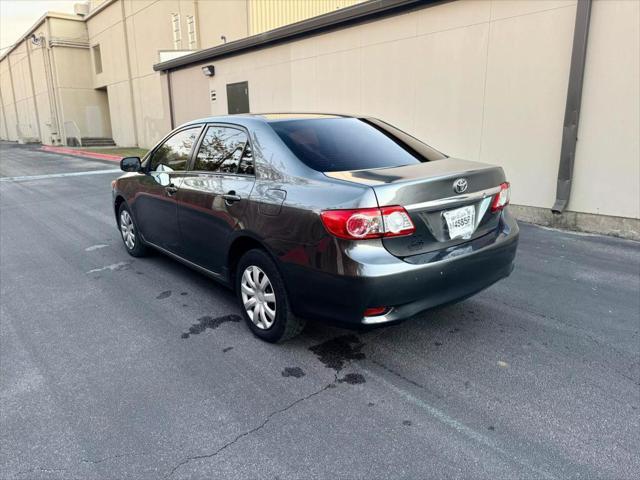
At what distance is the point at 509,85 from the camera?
292 inches

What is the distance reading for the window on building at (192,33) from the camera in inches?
772

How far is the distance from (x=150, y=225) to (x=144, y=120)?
21.2m

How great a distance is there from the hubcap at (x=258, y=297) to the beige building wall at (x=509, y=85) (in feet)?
17.5

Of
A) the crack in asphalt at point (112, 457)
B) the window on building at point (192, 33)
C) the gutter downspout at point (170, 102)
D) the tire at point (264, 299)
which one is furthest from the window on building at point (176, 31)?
the crack in asphalt at point (112, 457)

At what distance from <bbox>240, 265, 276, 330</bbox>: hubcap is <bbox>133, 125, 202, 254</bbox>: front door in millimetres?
1261

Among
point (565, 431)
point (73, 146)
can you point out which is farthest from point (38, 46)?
point (565, 431)

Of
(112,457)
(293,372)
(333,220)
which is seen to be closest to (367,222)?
(333,220)

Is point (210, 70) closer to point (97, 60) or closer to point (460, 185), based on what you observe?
point (460, 185)

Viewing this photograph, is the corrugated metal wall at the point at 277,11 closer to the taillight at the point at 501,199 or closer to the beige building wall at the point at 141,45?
the beige building wall at the point at 141,45

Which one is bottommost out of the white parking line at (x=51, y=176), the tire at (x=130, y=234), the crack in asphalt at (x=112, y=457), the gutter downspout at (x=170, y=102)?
the crack in asphalt at (x=112, y=457)

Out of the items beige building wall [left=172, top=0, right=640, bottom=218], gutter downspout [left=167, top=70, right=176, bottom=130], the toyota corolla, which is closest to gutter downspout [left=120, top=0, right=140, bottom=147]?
gutter downspout [left=167, top=70, right=176, bottom=130]

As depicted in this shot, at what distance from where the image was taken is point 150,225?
205 inches

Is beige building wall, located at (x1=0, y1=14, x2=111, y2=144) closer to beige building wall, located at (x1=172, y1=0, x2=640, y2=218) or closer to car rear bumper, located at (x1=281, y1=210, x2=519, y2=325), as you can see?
beige building wall, located at (x1=172, y1=0, x2=640, y2=218)

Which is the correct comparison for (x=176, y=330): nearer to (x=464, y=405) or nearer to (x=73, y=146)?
(x=464, y=405)
